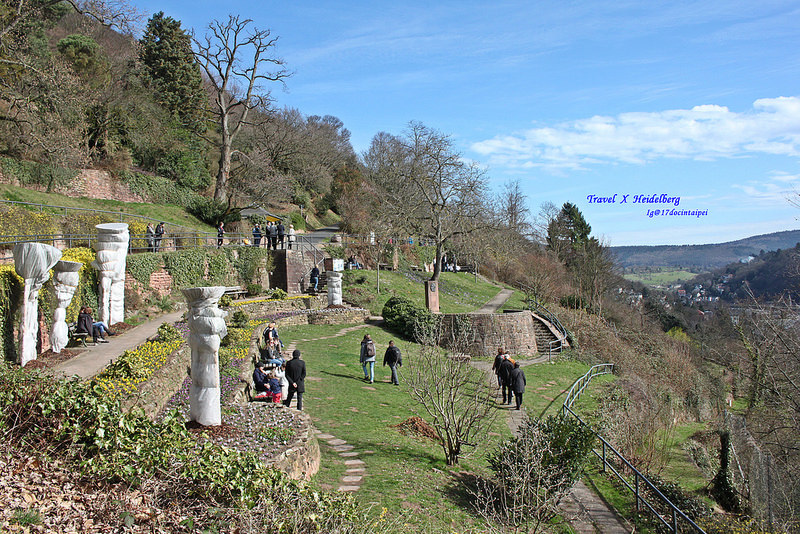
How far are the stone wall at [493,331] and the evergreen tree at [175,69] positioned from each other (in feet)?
92.8

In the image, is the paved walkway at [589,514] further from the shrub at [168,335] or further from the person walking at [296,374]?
the shrub at [168,335]

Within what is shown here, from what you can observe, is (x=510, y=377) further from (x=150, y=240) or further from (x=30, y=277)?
(x=150, y=240)

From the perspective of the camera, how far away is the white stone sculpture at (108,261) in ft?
54.7

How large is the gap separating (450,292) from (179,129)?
2195 cm

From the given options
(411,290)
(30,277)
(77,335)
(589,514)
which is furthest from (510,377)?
(411,290)

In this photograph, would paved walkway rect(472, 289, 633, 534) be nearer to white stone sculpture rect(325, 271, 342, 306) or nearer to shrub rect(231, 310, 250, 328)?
shrub rect(231, 310, 250, 328)

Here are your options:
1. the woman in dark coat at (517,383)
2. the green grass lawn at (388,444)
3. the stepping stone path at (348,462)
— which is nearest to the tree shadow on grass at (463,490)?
the green grass lawn at (388,444)

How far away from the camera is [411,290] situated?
32.3 m

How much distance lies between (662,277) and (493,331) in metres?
118

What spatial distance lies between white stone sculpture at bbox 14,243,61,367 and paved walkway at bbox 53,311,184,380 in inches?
30.3

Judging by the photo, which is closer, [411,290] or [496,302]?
[411,290]

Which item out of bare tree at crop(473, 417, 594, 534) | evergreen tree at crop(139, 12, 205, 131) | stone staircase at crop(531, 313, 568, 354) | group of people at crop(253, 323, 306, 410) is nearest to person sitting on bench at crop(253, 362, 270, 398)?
group of people at crop(253, 323, 306, 410)

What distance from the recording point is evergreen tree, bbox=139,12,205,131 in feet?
138

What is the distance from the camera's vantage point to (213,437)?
8438 mm
